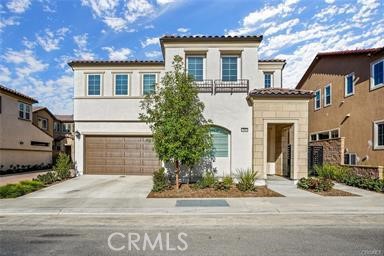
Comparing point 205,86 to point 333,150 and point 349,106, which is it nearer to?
point 349,106

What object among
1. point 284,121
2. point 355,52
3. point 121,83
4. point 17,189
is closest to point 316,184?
point 284,121

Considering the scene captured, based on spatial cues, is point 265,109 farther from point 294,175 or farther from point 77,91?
point 77,91

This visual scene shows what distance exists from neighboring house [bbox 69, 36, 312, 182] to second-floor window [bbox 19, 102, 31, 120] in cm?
875

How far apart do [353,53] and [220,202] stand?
13.6 meters

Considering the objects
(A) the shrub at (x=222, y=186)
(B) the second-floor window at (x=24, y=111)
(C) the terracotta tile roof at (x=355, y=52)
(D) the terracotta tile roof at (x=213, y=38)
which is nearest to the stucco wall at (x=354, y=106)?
(C) the terracotta tile roof at (x=355, y=52)

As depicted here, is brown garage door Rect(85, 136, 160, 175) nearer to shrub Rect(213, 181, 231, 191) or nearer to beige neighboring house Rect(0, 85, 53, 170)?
shrub Rect(213, 181, 231, 191)

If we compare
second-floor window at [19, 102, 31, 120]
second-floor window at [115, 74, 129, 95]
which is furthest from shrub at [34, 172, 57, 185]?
second-floor window at [19, 102, 31, 120]

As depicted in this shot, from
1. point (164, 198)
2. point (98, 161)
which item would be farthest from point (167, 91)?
point (98, 161)

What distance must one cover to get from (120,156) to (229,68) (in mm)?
8649

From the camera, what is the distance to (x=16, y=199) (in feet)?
35.1

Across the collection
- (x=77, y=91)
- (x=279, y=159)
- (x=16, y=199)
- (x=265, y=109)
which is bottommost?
(x=16, y=199)

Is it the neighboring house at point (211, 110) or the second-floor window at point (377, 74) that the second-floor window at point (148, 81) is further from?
the second-floor window at point (377, 74)

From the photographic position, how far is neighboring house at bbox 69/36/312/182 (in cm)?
1380

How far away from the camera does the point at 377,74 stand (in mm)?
15289
